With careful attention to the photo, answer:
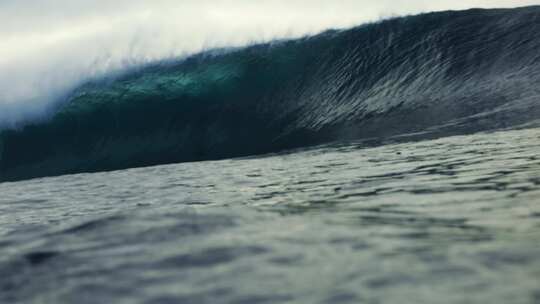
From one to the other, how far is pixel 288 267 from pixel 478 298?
2.71 ft

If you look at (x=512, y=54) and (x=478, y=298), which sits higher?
(x=512, y=54)

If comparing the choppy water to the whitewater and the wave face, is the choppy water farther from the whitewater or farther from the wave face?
the wave face

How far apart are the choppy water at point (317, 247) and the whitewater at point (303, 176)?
0.01 metres

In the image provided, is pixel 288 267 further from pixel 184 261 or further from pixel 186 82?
pixel 186 82

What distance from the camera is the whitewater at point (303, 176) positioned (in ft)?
8.14

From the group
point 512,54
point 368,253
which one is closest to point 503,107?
point 512,54

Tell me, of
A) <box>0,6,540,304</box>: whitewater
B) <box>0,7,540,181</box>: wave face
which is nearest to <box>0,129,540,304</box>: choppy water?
<box>0,6,540,304</box>: whitewater

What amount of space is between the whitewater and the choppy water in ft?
0.04

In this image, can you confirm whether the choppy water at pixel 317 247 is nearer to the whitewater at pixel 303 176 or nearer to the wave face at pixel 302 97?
the whitewater at pixel 303 176

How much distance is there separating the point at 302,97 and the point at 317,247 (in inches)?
495

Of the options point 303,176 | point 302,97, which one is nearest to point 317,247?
point 303,176

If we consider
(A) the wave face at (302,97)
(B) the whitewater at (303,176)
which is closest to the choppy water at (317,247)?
(B) the whitewater at (303,176)

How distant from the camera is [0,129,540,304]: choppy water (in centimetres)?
227

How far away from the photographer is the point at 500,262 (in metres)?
2.40
